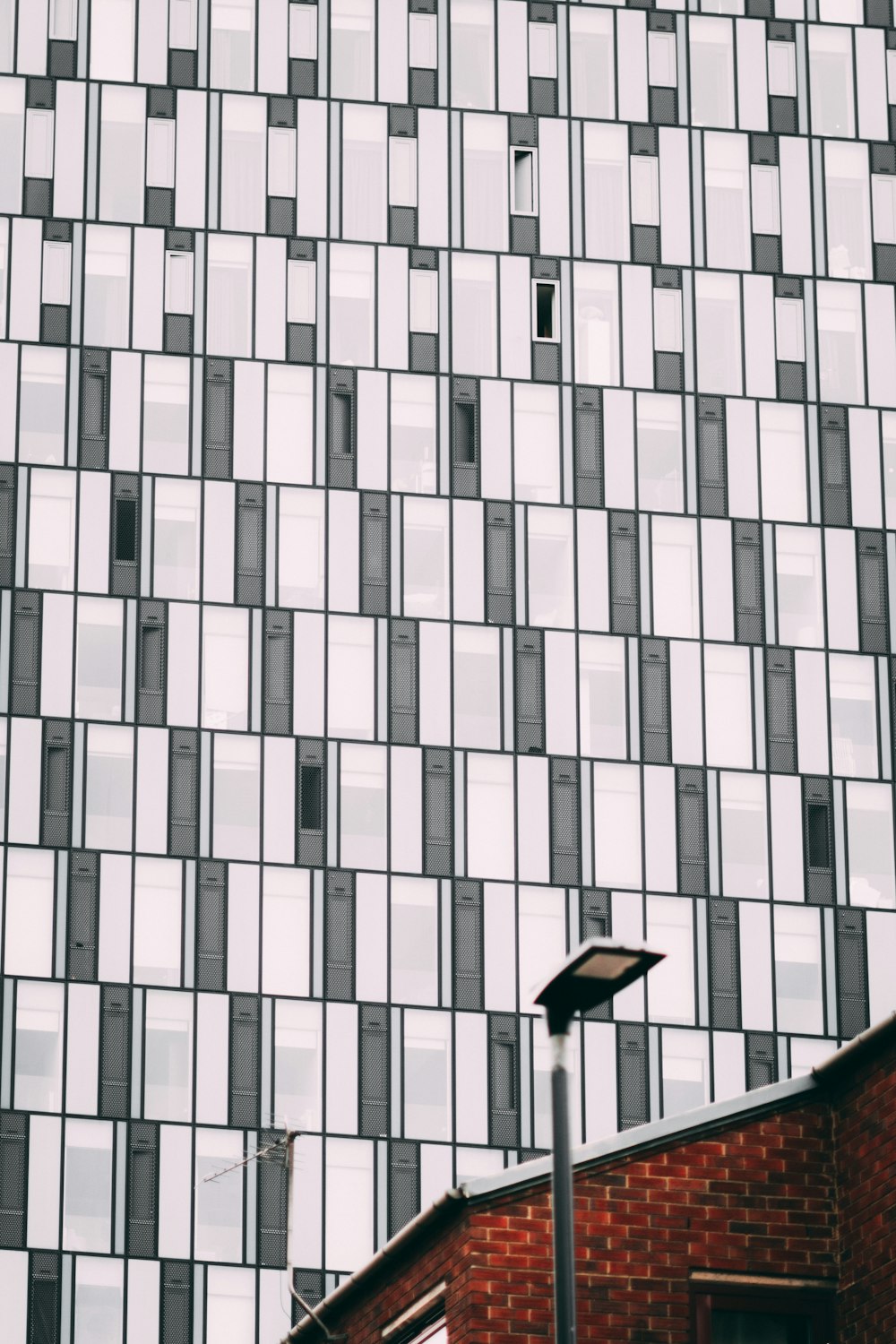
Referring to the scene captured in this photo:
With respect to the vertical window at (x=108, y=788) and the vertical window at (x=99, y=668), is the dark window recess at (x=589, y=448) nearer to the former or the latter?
the vertical window at (x=99, y=668)

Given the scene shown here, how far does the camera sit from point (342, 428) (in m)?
71.8

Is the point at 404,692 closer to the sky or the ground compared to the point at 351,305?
closer to the ground

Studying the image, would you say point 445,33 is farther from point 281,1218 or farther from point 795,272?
point 281,1218

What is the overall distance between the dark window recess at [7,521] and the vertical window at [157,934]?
299 inches

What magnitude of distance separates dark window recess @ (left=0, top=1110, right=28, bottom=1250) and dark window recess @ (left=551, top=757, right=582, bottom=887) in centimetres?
1311

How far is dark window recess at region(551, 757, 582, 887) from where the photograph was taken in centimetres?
6931

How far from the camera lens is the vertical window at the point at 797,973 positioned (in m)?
69.2

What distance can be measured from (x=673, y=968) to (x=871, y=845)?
5668 millimetres

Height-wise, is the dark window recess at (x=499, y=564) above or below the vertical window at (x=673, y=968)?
above

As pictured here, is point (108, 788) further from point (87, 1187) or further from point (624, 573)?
point (624, 573)

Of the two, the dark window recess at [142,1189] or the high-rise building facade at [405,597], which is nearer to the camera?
the dark window recess at [142,1189]

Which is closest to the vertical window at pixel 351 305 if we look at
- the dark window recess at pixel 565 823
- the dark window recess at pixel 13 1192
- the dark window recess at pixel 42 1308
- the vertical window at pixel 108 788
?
the vertical window at pixel 108 788

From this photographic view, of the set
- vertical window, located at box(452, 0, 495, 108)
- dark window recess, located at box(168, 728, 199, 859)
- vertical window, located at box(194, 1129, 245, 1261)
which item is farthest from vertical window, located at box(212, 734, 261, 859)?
vertical window, located at box(452, 0, 495, 108)

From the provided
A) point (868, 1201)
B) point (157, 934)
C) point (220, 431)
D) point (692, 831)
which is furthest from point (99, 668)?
point (868, 1201)
